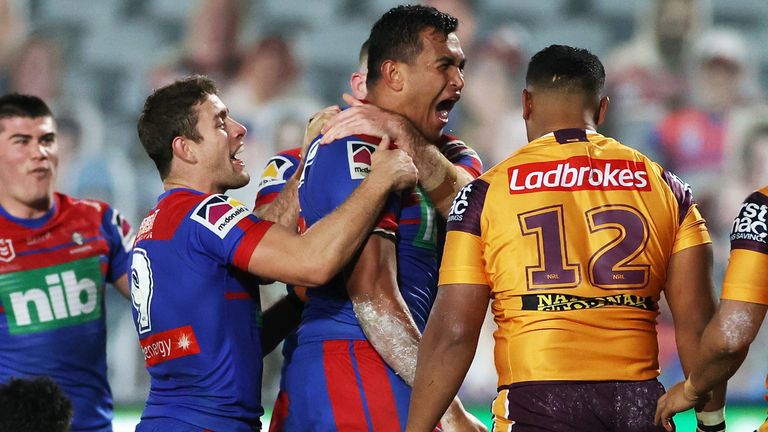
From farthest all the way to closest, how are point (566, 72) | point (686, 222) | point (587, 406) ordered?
point (566, 72) → point (686, 222) → point (587, 406)

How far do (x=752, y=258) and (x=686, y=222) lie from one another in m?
0.39

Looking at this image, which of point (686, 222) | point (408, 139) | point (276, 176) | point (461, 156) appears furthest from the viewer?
point (276, 176)

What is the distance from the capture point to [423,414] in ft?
12.9

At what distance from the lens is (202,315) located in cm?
424

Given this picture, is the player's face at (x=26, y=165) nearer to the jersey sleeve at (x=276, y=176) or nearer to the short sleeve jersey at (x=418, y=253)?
the jersey sleeve at (x=276, y=176)

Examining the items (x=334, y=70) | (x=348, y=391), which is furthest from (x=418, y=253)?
(x=334, y=70)

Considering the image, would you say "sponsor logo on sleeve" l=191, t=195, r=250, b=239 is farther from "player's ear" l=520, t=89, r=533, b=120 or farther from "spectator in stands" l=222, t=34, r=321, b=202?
"spectator in stands" l=222, t=34, r=321, b=202

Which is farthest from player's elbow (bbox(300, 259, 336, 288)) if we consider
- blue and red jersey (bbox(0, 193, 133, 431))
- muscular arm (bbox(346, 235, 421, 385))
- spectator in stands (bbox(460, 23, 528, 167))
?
spectator in stands (bbox(460, 23, 528, 167))

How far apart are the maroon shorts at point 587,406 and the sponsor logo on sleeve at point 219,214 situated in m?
1.29

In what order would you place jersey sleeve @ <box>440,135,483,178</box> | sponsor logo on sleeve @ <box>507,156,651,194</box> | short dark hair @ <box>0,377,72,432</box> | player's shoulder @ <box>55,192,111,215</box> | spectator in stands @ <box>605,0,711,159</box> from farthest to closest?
spectator in stands @ <box>605,0,711,159</box> → player's shoulder @ <box>55,192,111,215</box> → jersey sleeve @ <box>440,135,483,178</box> → sponsor logo on sleeve @ <box>507,156,651,194</box> → short dark hair @ <box>0,377,72,432</box>

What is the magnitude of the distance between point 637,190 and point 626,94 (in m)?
7.80

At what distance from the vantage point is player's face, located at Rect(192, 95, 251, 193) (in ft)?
14.9

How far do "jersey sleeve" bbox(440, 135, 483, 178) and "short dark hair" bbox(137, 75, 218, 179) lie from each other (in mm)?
1131

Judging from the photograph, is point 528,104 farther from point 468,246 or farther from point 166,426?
point 166,426
